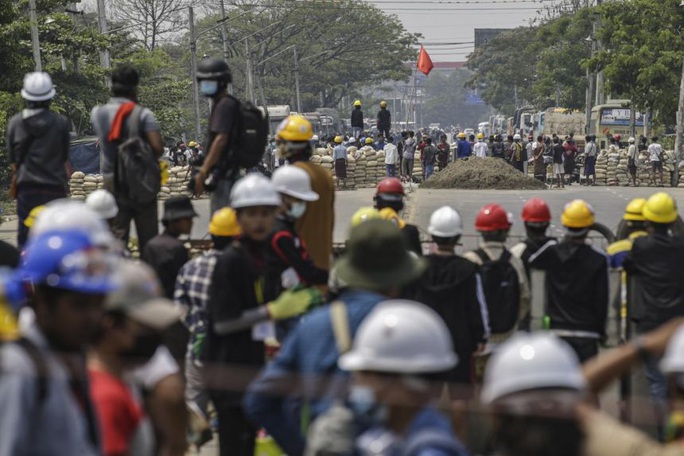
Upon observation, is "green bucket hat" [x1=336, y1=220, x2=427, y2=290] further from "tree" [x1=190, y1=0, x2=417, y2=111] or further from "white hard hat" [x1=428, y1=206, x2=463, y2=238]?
"tree" [x1=190, y1=0, x2=417, y2=111]

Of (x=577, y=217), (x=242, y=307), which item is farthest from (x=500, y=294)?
(x=242, y=307)

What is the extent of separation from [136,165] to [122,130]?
0.83ft

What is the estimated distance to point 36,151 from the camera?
9.30m

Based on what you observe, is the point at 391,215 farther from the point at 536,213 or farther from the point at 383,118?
the point at 383,118

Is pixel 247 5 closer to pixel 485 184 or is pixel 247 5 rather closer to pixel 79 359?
pixel 485 184

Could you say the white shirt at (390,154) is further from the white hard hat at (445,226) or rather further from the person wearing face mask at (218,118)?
the white hard hat at (445,226)

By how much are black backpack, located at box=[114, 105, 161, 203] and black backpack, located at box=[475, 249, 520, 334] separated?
7.55 ft

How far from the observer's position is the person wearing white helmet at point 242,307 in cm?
599

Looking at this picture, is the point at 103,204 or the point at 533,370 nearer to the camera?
the point at 533,370

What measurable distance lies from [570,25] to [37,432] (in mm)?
69087

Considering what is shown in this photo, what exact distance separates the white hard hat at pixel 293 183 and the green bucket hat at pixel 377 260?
91.3 inches

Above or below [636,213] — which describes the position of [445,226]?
above

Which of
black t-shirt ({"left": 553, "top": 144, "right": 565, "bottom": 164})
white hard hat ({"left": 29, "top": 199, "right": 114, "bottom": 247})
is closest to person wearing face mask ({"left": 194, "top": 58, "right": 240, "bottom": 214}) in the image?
white hard hat ({"left": 29, "top": 199, "right": 114, "bottom": 247})

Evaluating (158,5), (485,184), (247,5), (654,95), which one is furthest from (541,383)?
(247,5)
